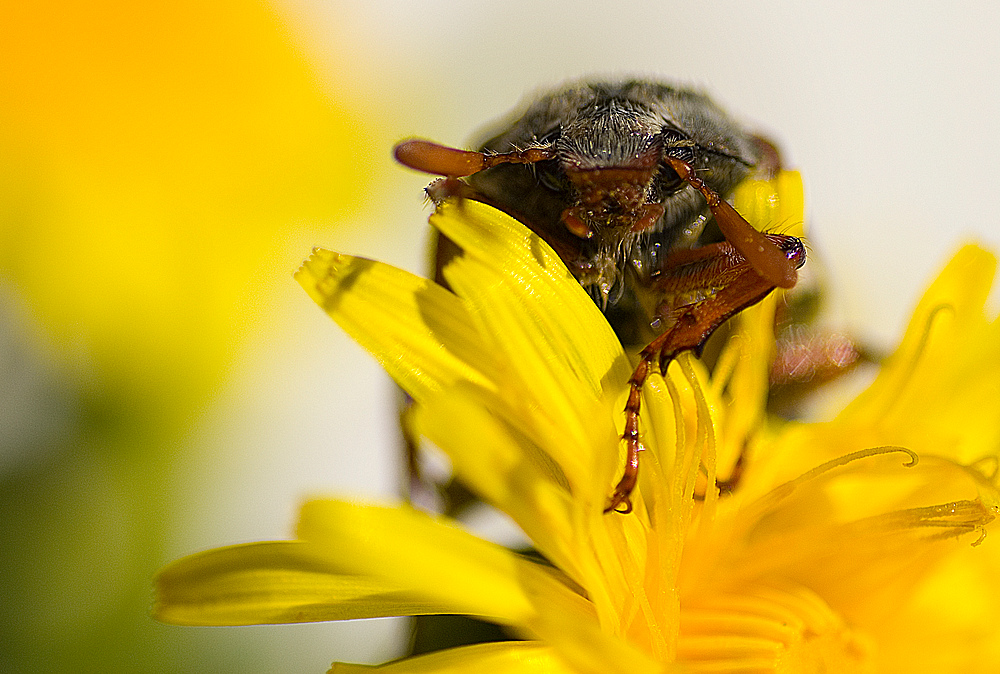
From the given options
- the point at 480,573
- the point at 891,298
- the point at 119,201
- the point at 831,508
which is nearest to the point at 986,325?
the point at 831,508

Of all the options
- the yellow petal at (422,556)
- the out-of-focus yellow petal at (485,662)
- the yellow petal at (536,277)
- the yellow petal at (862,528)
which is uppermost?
the yellow petal at (536,277)

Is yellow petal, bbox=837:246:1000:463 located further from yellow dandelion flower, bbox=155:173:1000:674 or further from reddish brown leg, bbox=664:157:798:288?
reddish brown leg, bbox=664:157:798:288

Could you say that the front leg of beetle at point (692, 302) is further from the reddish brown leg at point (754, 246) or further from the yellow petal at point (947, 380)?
the yellow petal at point (947, 380)

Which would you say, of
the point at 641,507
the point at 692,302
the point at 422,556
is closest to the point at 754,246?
the point at 692,302

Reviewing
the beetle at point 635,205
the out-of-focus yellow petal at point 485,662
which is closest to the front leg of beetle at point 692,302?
the beetle at point 635,205

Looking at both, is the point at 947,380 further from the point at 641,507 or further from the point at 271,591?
the point at 271,591

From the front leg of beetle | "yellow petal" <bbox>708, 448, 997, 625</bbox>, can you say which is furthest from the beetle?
"yellow petal" <bbox>708, 448, 997, 625</bbox>
